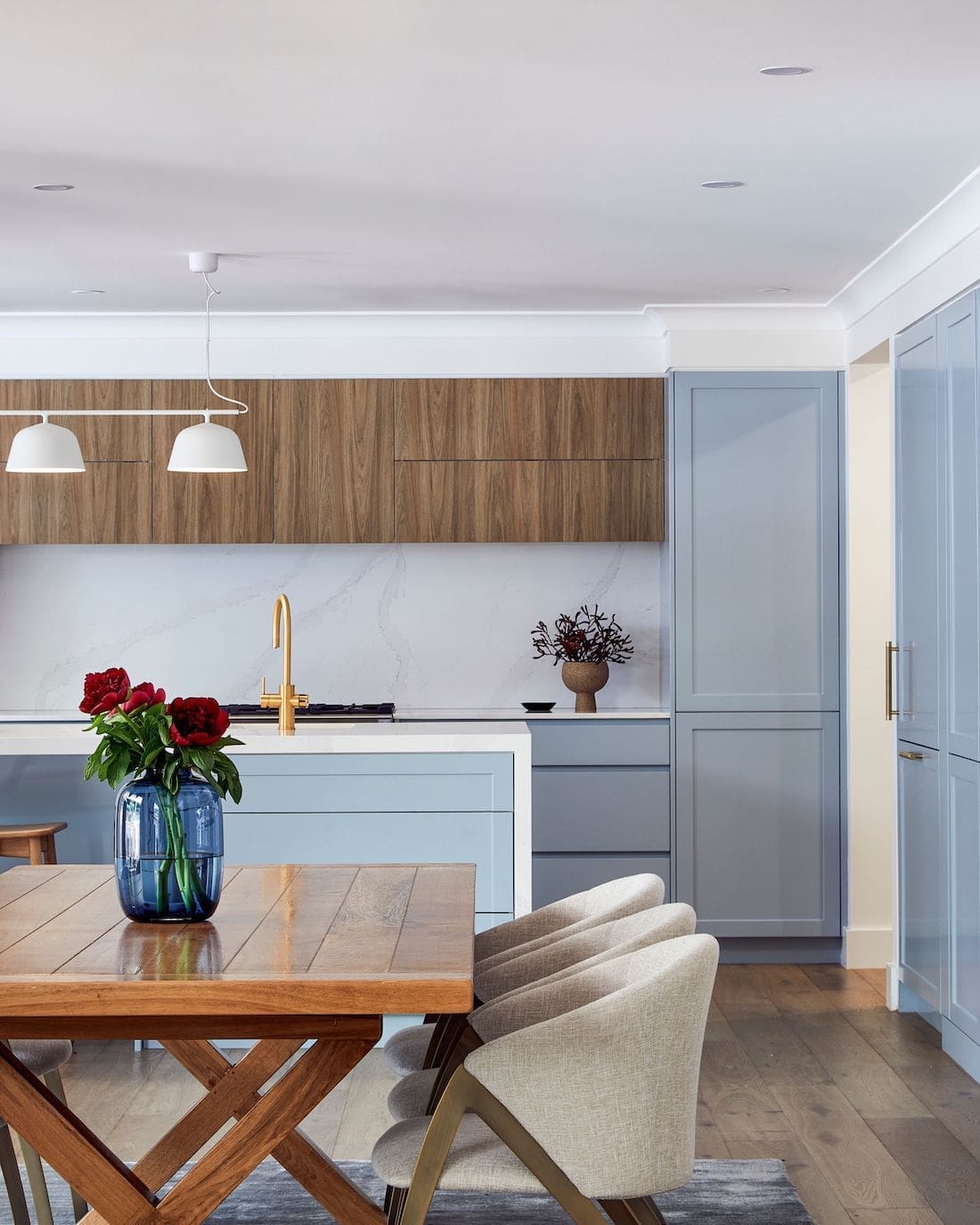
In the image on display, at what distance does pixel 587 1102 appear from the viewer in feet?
6.80

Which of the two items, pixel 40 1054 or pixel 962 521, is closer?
pixel 40 1054

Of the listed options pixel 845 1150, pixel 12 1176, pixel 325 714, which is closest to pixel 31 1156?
pixel 12 1176

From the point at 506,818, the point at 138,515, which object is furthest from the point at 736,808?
the point at 138,515

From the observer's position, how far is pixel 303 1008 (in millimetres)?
1933

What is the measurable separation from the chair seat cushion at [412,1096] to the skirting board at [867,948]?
3.18 metres

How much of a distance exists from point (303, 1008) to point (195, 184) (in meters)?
2.60

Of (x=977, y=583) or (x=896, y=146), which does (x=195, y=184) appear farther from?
(x=977, y=583)

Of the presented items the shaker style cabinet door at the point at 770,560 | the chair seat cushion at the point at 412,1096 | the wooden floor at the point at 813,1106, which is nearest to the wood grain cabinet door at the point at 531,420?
the shaker style cabinet door at the point at 770,560

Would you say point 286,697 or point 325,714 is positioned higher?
point 286,697

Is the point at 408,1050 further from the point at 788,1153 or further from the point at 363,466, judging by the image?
the point at 363,466

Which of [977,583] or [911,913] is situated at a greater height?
[977,583]

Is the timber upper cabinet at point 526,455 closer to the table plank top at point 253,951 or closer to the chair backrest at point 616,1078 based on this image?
the table plank top at point 253,951

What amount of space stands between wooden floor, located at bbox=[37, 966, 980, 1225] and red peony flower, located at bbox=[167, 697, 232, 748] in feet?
5.02

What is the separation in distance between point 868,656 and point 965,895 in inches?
60.5
